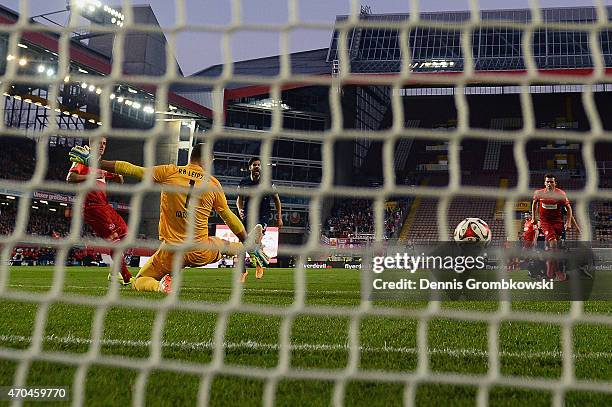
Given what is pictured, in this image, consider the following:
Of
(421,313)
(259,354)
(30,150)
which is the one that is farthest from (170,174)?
(30,150)

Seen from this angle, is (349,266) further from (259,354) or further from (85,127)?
(259,354)

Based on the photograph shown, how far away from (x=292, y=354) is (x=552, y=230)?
244 inches

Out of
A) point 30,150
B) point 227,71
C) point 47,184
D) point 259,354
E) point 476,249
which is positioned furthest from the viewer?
point 30,150

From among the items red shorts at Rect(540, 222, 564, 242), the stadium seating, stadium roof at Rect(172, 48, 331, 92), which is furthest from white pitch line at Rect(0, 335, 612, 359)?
stadium roof at Rect(172, 48, 331, 92)

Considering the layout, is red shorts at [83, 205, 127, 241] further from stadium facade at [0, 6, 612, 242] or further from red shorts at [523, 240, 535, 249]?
stadium facade at [0, 6, 612, 242]

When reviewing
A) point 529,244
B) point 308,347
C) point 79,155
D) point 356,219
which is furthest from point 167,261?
point 356,219

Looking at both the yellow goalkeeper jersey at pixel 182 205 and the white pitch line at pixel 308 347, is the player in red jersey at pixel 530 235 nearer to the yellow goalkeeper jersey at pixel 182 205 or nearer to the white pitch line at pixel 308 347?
the yellow goalkeeper jersey at pixel 182 205

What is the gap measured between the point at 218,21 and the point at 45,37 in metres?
19.5

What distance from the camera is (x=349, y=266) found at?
22.7 m

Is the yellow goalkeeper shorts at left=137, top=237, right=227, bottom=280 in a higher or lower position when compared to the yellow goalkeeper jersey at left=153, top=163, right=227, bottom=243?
lower

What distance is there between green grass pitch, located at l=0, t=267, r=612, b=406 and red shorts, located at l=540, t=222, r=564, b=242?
4371 millimetres

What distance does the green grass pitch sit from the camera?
76.6 inches

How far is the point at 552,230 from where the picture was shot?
7.93 metres

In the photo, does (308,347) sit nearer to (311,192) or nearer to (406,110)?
(311,192)
